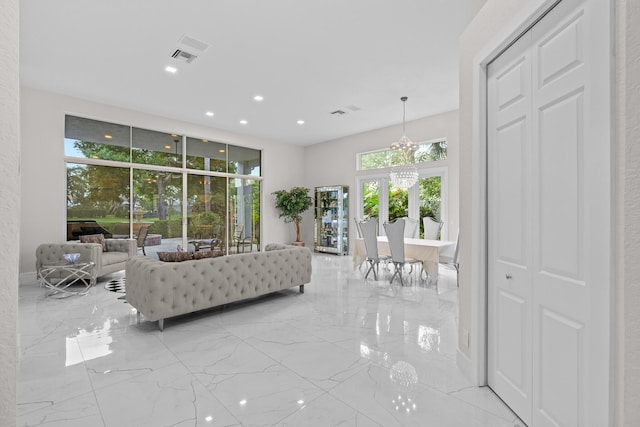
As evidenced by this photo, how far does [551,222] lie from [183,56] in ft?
15.1

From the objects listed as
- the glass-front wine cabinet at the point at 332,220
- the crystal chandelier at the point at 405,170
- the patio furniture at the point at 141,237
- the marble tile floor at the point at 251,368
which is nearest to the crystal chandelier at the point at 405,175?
the crystal chandelier at the point at 405,170

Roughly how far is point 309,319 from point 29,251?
17.3ft

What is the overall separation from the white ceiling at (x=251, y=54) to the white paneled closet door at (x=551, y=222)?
2034mm

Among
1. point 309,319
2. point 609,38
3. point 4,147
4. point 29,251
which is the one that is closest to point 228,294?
point 309,319

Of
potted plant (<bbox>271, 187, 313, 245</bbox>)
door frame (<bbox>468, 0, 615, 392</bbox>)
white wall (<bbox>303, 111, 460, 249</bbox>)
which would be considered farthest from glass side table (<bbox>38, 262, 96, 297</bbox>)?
white wall (<bbox>303, 111, 460, 249</bbox>)

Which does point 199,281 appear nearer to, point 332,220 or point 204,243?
point 204,243

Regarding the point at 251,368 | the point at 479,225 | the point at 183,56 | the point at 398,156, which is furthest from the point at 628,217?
the point at 398,156

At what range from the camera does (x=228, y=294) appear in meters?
3.52

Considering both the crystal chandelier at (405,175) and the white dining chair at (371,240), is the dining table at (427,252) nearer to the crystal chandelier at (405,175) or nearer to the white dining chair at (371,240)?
the white dining chair at (371,240)

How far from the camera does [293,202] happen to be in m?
8.79

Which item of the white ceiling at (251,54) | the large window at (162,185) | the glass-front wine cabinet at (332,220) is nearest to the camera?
the white ceiling at (251,54)

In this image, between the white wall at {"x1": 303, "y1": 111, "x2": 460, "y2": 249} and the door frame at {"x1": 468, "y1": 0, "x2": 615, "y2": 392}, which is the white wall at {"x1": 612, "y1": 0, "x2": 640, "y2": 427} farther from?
the white wall at {"x1": 303, "y1": 111, "x2": 460, "y2": 249}

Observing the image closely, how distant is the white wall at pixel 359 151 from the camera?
6.50 metres

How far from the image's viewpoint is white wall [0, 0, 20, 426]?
71 centimetres
